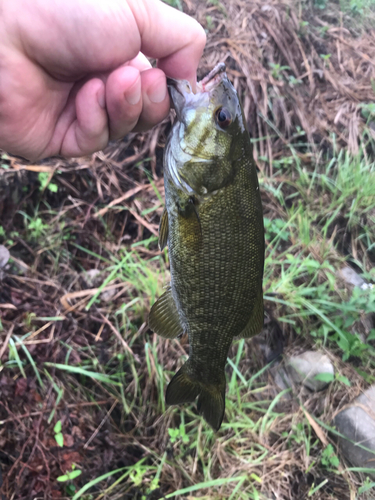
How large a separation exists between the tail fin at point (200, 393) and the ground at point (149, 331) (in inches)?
26.7

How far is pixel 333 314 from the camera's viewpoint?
2.59 m

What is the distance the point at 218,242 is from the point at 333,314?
1.64m

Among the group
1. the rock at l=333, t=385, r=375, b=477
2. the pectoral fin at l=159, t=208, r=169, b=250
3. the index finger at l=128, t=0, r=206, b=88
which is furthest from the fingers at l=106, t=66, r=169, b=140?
the rock at l=333, t=385, r=375, b=477

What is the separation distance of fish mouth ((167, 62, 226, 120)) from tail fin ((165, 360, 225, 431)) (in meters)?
1.13

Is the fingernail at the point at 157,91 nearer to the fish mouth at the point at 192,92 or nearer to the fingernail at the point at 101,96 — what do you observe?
the fish mouth at the point at 192,92

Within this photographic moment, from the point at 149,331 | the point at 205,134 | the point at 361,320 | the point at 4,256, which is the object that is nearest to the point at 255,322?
the point at 205,134

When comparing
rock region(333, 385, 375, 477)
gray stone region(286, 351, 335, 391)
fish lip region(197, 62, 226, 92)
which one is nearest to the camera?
fish lip region(197, 62, 226, 92)

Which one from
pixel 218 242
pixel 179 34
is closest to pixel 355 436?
pixel 218 242

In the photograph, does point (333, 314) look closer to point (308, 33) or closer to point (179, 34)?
point (179, 34)

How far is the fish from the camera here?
131 centimetres

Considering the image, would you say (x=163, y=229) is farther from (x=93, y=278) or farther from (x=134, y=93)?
(x=93, y=278)

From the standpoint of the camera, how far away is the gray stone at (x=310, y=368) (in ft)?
8.05

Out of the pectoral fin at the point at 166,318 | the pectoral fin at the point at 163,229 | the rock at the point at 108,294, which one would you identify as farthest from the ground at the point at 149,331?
the pectoral fin at the point at 163,229

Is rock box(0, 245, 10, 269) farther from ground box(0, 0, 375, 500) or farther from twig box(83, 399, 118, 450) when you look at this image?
twig box(83, 399, 118, 450)
